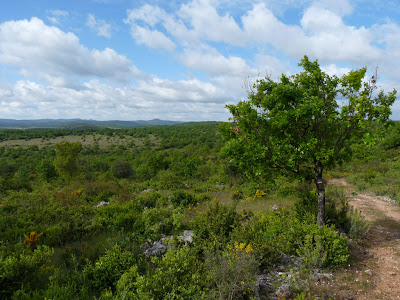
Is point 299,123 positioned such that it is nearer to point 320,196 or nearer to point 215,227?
point 320,196

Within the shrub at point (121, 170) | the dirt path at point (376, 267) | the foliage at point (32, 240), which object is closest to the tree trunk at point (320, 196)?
the dirt path at point (376, 267)

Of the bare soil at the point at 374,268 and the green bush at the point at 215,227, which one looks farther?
the green bush at the point at 215,227

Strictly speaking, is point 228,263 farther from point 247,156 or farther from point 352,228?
point 352,228

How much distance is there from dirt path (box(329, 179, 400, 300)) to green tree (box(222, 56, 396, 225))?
1.64 meters

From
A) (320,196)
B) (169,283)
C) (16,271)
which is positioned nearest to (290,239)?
(320,196)

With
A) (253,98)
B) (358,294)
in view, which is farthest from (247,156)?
(358,294)

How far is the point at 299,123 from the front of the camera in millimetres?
7465

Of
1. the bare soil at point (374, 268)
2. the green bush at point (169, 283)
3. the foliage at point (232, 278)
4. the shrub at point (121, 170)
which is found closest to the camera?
the green bush at point (169, 283)

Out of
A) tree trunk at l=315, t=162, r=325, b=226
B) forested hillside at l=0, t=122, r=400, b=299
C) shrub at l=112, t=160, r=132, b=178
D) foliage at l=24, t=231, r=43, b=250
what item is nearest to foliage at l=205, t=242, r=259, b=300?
forested hillside at l=0, t=122, r=400, b=299

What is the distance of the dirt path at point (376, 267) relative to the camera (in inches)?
205

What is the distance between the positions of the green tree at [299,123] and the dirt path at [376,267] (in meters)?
1.64

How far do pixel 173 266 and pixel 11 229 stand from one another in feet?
26.0

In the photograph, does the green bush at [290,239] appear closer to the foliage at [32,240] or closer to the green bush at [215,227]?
the green bush at [215,227]

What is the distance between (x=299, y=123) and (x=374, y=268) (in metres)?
4.72
